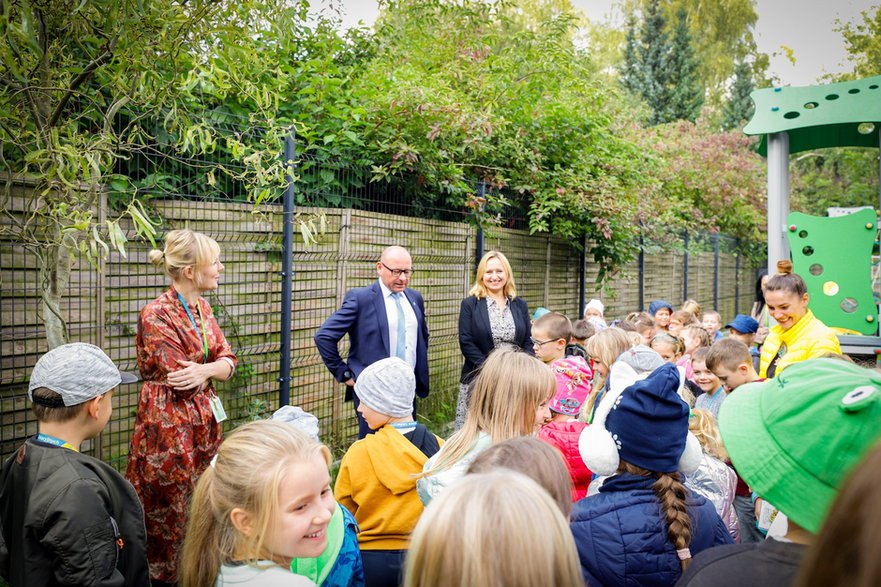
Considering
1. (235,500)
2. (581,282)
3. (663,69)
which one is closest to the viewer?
(235,500)

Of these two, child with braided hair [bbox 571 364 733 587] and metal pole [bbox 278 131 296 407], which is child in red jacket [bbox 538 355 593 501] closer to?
child with braided hair [bbox 571 364 733 587]

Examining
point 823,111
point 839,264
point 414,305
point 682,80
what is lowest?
point 414,305

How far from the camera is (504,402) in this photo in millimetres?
3029

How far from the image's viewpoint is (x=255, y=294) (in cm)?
533

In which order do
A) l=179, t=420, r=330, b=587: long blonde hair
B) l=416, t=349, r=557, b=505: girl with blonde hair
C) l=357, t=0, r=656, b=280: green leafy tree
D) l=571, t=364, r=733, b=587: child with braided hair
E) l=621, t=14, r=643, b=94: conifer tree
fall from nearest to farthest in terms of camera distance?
1. l=179, t=420, r=330, b=587: long blonde hair
2. l=571, t=364, r=733, b=587: child with braided hair
3. l=416, t=349, r=557, b=505: girl with blonde hair
4. l=357, t=0, r=656, b=280: green leafy tree
5. l=621, t=14, r=643, b=94: conifer tree

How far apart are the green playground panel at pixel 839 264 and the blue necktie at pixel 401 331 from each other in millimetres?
4149

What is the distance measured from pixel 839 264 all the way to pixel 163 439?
627 cm

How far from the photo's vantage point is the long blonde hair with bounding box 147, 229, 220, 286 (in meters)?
3.66

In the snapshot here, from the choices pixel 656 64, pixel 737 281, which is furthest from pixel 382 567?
pixel 656 64

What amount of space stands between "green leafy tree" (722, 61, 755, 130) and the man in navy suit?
32334mm

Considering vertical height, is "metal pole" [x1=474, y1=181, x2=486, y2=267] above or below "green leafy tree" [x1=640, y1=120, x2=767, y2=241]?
below

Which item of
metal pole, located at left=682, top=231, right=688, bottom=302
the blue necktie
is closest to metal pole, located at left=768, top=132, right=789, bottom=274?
the blue necktie

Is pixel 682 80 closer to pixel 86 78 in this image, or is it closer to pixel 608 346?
pixel 608 346

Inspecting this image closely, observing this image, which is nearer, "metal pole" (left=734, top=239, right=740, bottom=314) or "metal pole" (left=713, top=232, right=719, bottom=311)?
"metal pole" (left=713, top=232, right=719, bottom=311)
